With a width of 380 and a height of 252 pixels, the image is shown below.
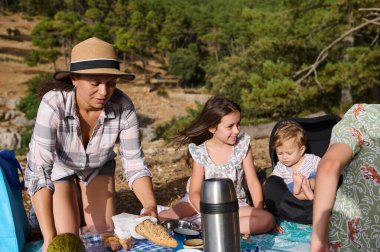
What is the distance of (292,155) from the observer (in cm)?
321

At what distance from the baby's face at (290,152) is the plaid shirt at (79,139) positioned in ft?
3.28

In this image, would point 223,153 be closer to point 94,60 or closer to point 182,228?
point 182,228

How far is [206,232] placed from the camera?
1641 mm

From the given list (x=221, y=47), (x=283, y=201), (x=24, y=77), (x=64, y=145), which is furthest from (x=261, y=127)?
(x=221, y=47)

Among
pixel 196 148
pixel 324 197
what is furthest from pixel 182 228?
pixel 324 197

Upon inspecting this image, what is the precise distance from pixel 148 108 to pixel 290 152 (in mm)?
23896

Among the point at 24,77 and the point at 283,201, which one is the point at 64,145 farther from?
the point at 24,77

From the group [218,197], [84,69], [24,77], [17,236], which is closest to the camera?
[218,197]

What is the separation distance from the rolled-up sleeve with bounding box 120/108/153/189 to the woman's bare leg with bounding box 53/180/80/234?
35 cm

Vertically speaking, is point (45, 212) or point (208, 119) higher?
point (208, 119)

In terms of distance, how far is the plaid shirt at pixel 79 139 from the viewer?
252 centimetres

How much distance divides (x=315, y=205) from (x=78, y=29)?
34.7 meters

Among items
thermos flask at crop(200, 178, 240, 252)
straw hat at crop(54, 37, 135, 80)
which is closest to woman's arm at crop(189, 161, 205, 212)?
straw hat at crop(54, 37, 135, 80)

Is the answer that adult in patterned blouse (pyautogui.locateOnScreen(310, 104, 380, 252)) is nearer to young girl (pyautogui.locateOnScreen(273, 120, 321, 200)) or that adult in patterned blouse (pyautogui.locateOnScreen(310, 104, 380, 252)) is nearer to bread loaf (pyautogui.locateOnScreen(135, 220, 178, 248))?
bread loaf (pyautogui.locateOnScreen(135, 220, 178, 248))
